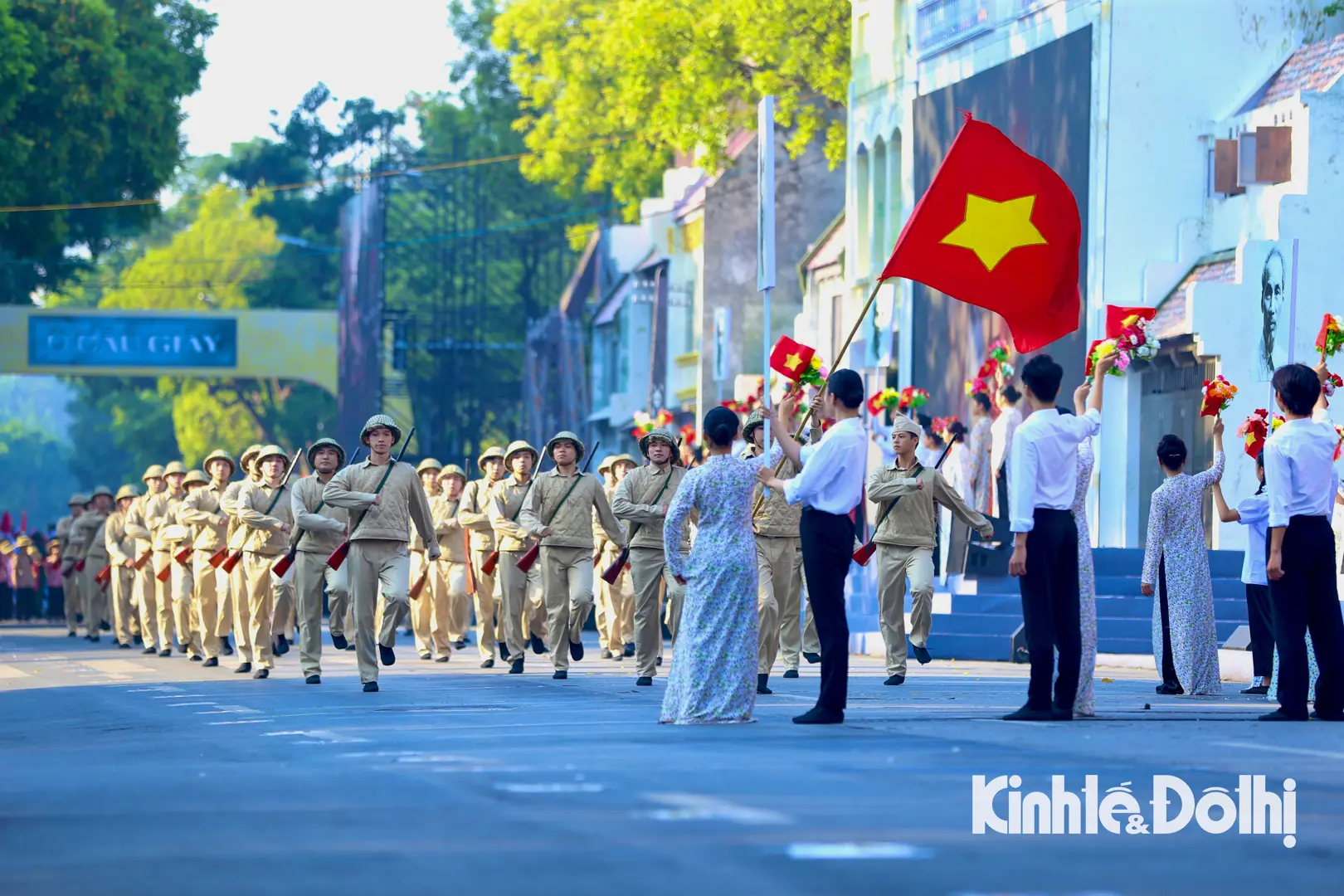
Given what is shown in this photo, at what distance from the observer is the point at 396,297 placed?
251 feet

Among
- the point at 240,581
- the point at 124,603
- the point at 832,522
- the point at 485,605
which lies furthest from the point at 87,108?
the point at 832,522

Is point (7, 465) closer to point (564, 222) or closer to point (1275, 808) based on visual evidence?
point (564, 222)

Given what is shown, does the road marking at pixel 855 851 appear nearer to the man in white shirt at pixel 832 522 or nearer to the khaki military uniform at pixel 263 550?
the man in white shirt at pixel 832 522

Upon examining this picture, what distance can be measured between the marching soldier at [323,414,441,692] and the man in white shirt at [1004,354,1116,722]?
6.75m

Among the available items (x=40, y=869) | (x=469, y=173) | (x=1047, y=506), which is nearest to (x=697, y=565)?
(x=1047, y=506)

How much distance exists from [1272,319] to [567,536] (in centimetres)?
964

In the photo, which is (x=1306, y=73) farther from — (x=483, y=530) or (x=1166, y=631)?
(x=1166, y=631)

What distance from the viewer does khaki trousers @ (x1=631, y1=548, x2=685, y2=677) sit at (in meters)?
19.1

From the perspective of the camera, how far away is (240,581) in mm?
22625

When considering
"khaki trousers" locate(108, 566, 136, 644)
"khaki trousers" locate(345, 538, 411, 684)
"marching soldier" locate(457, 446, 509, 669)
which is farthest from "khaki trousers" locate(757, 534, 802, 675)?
"khaki trousers" locate(108, 566, 136, 644)

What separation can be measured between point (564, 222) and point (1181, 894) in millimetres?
64512

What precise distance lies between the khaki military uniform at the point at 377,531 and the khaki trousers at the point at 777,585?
2621 mm

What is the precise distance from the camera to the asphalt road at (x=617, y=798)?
7.42 metres

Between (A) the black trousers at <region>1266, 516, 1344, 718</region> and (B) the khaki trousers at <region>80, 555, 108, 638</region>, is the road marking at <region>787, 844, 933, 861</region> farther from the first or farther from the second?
(B) the khaki trousers at <region>80, 555, 108, 638</region>
